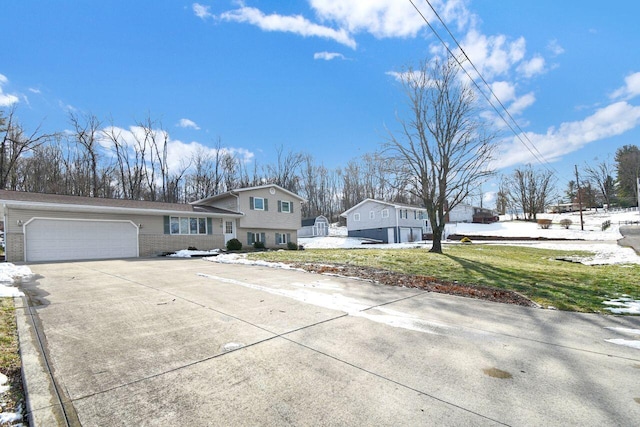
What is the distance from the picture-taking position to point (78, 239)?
15.9m

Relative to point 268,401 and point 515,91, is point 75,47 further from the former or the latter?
point 515,91

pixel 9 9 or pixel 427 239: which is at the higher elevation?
pixel 9 9

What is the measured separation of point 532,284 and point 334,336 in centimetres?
684

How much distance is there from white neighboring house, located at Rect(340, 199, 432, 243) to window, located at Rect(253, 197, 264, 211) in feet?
53.7

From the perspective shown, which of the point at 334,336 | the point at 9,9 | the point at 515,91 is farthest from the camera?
the point at 515,91

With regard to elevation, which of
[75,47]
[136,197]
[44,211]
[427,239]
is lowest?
[427,239]

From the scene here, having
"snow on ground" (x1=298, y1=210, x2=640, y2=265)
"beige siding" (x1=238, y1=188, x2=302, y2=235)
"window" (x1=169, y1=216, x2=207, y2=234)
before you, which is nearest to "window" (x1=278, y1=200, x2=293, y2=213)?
"beige siding" (x1=238, y1=188, x2=302, y2=235)

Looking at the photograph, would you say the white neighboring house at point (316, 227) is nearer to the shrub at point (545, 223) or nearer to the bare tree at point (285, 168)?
the bare tree at point (285, 168)

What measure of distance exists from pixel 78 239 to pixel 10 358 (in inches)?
611

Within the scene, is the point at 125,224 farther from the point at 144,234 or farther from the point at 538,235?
the point at 538,235

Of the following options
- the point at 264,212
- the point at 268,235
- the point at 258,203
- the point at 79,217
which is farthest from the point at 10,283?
the point at 268,235

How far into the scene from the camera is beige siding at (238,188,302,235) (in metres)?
24.0

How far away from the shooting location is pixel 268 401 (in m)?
2.60

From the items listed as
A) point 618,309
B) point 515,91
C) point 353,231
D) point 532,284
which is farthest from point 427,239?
point 618,309
